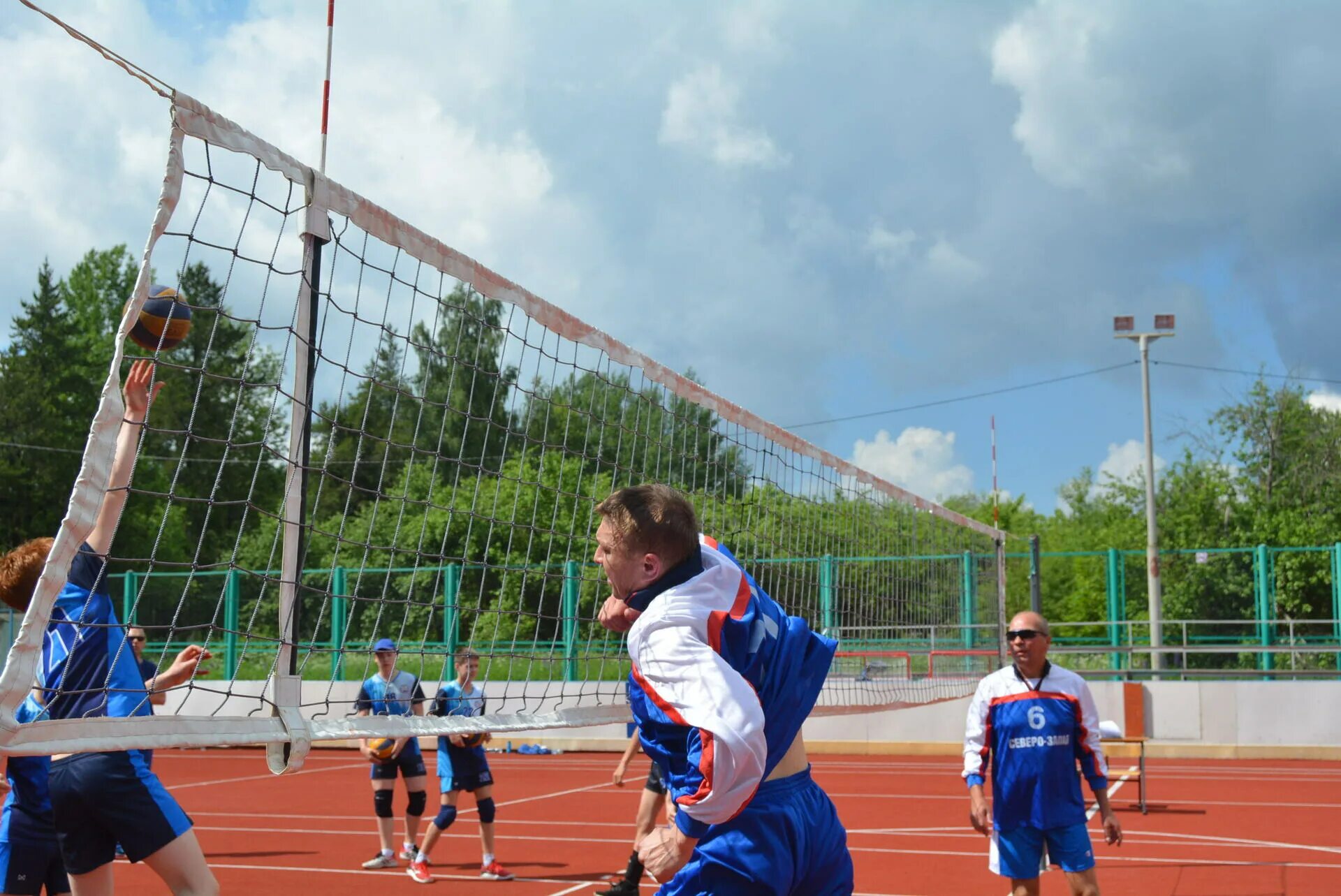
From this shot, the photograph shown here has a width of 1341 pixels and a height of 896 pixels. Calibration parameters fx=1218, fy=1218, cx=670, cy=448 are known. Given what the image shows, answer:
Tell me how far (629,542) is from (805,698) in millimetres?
573

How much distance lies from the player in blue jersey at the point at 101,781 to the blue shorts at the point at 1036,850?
3.53 m

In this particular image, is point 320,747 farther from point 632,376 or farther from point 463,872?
point 632,376

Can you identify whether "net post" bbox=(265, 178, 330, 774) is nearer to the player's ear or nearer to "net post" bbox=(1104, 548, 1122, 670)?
the player's ear

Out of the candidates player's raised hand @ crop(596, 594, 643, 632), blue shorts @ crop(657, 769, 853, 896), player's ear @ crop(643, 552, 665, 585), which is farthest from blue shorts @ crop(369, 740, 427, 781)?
player's ear @ crop(643, 552, 665, 585)

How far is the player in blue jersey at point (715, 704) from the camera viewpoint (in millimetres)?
2488

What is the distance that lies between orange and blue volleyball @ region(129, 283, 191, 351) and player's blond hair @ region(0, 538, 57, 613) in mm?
1064

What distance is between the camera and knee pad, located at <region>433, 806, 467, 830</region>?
877 cm

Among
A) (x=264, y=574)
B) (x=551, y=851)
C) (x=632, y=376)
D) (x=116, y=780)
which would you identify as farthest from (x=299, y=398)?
(x=551, y=851)

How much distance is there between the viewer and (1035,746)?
19.0 ft

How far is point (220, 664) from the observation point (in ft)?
73.2

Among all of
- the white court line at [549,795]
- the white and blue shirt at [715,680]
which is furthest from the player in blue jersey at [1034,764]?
the white court line at [549,795]

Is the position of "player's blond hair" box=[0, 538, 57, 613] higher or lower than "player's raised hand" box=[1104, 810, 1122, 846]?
higher

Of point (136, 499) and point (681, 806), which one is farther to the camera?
point (136, 499)

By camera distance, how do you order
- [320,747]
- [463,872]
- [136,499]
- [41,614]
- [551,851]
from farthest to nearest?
[136,499]
[320,747]
[551,851]
[463,872]
[41,614]
